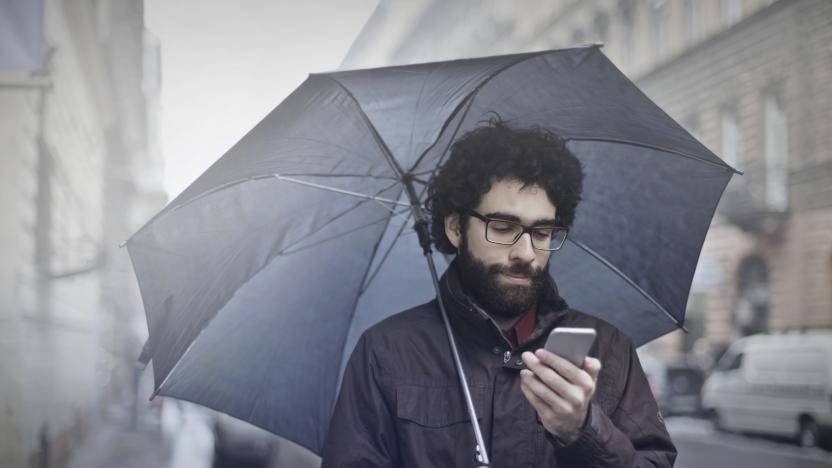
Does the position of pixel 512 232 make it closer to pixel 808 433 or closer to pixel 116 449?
pixel 116 449

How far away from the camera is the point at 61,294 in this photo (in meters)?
7.24

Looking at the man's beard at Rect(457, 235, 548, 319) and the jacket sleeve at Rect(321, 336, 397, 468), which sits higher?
the man's beard at Rect(457, 235, 548, 319)

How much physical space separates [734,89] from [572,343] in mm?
12327

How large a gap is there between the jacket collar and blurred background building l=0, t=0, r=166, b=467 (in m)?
3.64

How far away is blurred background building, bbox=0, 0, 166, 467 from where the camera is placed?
6129 millimetres

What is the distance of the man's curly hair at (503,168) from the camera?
2.54 metres

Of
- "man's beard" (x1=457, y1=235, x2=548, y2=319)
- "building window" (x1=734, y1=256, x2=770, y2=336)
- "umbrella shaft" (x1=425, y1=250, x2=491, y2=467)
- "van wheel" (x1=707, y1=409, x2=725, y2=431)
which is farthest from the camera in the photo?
"van wheel" (x1=707, y1=409, x2=725, y2=431)

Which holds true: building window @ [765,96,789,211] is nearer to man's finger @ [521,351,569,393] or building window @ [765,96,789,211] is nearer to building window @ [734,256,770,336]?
building window @ [734,256,770,336]

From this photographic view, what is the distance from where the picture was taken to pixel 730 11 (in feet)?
39.5

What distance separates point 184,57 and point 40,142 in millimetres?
1513

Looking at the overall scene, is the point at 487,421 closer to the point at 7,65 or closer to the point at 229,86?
the point at 7,65

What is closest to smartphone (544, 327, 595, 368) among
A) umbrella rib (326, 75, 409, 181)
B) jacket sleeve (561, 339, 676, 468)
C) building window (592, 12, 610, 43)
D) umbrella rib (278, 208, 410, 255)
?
jacket sleeve (561, 339, 676, 468)

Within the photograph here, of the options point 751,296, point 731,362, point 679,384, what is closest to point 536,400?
point 731,362

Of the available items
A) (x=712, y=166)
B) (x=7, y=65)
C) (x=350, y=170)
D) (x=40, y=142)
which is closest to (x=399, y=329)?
(x=350, y=170)
